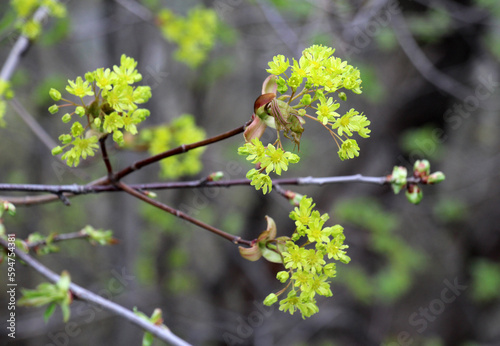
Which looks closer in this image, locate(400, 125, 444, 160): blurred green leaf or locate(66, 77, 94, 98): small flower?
locate(66, 77, 94, 98): small flower

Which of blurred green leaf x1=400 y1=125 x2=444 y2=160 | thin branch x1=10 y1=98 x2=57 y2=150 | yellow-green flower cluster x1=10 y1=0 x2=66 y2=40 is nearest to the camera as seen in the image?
thin branch x1=10 y1=98 x2=57 y2=150

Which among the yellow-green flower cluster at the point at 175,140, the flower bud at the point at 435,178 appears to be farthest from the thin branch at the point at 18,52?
the flower bud at the point at 435,178

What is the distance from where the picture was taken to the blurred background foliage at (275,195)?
3.54 metres

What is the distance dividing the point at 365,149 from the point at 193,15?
2.00 metres

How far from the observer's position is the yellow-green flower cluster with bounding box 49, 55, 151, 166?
945mm

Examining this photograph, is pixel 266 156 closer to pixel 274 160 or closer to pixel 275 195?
pixel 274 160

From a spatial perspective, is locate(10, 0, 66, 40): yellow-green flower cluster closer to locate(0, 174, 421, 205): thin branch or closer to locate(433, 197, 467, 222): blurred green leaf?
locate(0, 174, 421, 205): thin branch

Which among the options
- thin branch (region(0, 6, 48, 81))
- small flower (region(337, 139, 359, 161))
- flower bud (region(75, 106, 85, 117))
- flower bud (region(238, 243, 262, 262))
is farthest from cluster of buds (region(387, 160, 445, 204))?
thin branch (region(0, 6, 48, 81))

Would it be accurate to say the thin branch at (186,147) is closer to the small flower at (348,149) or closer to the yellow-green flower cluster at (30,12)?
the small flower at (348,149)

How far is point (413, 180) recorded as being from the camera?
1240 mm

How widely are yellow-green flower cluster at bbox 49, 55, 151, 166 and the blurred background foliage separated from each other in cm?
214

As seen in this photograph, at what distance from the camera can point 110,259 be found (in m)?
4.18

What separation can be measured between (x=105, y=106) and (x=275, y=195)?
2.73 metres

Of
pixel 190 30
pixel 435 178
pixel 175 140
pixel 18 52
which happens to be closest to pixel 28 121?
pixel 18 52
